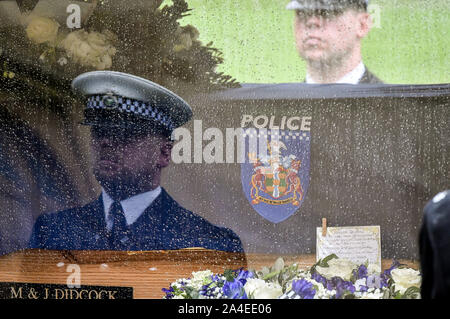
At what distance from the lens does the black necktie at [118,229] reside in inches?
129

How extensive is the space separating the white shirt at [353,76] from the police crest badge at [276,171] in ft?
1.02

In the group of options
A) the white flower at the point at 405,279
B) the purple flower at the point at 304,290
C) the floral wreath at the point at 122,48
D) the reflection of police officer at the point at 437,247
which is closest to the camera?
the reflection of police officer at the point at 437,247

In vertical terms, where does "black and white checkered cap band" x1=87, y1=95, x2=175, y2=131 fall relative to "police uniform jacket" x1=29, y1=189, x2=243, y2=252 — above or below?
above

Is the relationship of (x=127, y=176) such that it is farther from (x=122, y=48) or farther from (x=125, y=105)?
(x=122, y=48)

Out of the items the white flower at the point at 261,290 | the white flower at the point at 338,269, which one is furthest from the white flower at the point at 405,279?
the white flower at the point at 261,290

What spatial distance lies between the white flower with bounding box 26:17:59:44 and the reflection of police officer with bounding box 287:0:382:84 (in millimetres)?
1341

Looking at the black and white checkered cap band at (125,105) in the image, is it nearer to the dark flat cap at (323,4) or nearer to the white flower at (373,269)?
the dark flat cap at (323,4)

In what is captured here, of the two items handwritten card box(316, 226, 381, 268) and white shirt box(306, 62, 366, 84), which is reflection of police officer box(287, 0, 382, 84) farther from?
handwritten card box(316, 226, 381, 268)

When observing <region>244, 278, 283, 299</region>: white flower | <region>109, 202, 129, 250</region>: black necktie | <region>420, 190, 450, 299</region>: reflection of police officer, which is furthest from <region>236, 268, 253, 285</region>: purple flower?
<region>420, 190, 450, 299</region>: reflection of police officer

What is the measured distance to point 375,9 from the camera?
3.13 meters

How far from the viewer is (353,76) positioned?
319 cm

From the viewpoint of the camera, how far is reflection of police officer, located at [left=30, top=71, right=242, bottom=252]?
129 inches

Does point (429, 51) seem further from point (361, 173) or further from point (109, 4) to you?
point (109, 4)

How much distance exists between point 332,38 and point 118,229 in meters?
1.63
